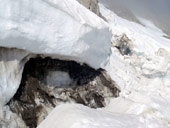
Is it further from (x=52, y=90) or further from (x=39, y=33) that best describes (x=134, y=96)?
(x=39, y=33)

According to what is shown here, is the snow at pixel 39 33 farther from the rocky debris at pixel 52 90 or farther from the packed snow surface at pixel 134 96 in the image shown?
the packed snow surface at pixel 134 96

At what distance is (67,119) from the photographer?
14.7ft

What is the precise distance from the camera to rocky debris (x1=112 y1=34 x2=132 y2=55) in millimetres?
11035

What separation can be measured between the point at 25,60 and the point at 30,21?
38.5 inches

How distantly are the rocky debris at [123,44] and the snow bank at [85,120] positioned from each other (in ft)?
20.6

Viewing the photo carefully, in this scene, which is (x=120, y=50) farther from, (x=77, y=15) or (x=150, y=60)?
(x=77, y=15)

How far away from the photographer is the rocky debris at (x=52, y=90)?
17.4 feet

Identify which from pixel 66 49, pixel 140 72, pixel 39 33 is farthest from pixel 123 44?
pixel 39 33

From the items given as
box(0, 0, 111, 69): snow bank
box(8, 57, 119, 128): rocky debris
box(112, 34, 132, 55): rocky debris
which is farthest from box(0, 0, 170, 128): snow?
box(112, 34, 132, 55): rocky debris

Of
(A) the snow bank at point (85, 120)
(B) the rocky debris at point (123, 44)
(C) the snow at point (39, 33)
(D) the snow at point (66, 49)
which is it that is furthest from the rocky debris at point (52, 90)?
(B) the rocky debris at point (123, 44)

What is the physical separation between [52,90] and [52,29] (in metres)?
1.69

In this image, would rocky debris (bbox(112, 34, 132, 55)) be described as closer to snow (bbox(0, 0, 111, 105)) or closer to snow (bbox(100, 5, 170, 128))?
snow (bbox(100, 5, 170, 128))

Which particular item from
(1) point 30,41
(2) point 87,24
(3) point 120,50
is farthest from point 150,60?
(1) point 30,41

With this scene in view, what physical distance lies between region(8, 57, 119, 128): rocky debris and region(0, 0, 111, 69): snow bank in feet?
1.27
